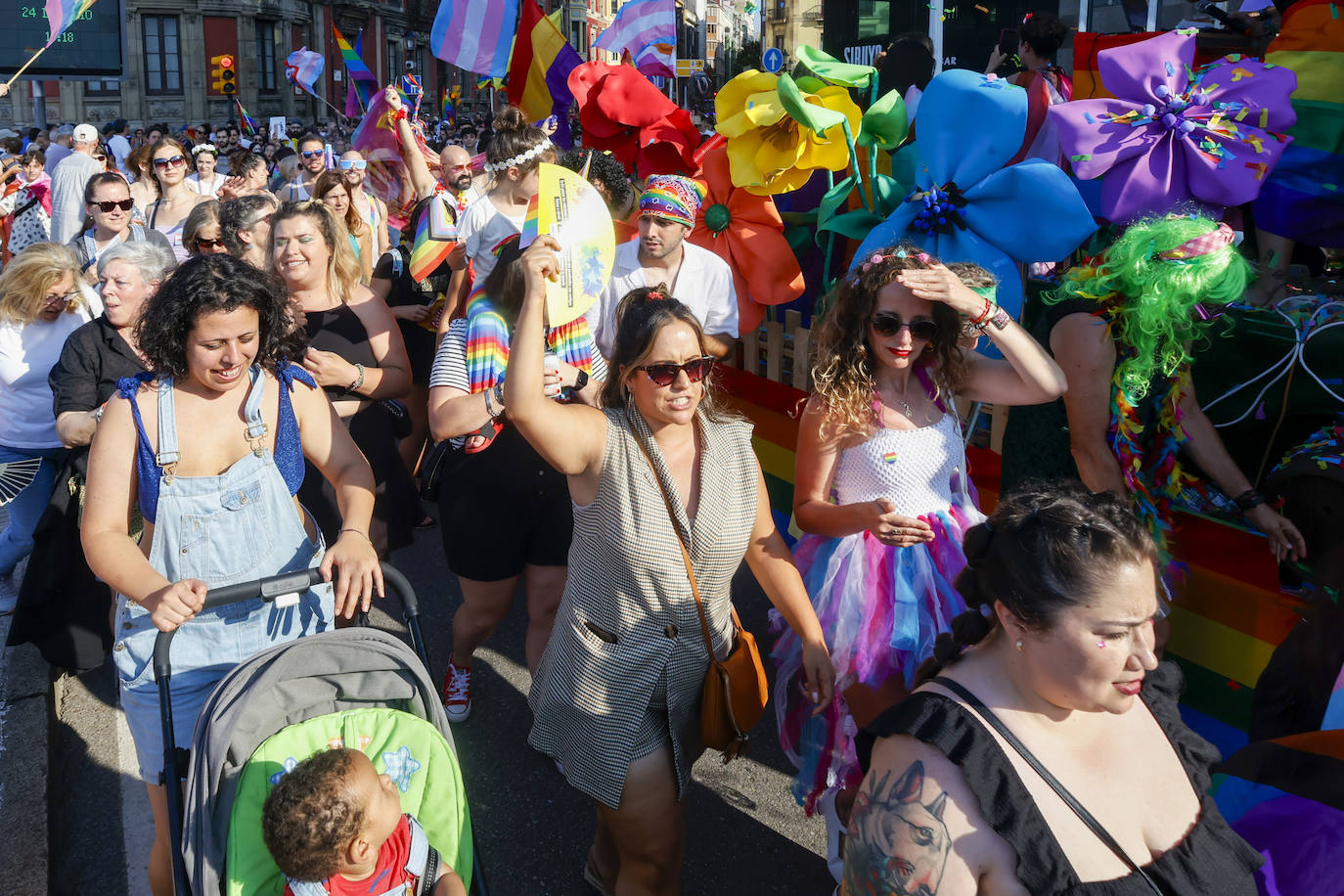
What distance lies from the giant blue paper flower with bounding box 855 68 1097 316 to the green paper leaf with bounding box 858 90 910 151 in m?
0.34

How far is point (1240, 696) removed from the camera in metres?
2.78

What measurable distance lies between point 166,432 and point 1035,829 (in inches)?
80.0

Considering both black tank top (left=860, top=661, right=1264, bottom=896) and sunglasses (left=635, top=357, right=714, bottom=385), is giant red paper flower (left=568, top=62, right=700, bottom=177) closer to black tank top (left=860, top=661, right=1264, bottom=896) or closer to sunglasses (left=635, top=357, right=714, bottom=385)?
sunglasses (left=635, top=357, right=714, bottom=385)

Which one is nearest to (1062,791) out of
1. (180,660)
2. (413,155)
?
(180,660)

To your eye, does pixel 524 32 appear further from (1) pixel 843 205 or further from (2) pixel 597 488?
(2) pixel 597 488

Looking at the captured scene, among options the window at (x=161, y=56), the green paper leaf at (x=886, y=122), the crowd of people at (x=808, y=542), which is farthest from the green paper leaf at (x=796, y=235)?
the window at (x=161, y=56)

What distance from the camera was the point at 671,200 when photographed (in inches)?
149

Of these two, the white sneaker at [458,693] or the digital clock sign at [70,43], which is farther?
the digital clock sign at [70,43]

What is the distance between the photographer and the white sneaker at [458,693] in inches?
148

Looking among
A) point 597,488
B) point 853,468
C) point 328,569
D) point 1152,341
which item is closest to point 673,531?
point 597,488

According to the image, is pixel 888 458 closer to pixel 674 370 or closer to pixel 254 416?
pixel 674 370

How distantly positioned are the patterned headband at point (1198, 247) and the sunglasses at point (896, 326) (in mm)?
609

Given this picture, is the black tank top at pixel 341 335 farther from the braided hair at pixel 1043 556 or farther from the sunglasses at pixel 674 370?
the braided hair at pixel 1043 556

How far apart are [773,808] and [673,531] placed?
1.37 metres
